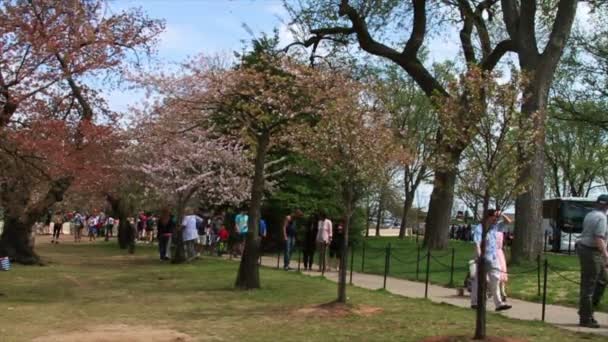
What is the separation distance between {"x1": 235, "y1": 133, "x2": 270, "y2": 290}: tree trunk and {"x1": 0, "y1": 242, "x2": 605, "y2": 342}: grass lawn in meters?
0.33

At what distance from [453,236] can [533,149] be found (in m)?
61.5

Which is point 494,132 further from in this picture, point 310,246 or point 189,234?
point 189,234

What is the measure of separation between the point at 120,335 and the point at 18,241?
15571 millimetres

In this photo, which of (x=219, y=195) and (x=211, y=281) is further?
(x=219, y=195)

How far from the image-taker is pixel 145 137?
29016 mm

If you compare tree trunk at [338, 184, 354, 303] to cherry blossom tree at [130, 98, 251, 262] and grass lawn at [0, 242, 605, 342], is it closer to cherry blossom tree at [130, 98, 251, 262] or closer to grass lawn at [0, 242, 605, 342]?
grass lawn at [0, 242, 605, 342]

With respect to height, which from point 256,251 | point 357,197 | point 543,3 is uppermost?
point 543,3

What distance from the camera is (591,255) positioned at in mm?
11195

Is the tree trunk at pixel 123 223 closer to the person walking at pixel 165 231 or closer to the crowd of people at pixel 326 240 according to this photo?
the crowd of people at pixel 326 240

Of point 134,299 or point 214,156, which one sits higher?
point 214,156

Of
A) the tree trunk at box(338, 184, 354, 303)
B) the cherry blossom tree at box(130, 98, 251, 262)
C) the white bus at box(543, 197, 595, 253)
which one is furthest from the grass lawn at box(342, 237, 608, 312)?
the white bus at box(543, 197, 595, 253)

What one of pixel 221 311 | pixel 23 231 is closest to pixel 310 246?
pixel 23 231

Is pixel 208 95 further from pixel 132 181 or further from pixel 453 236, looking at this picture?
pixel 453 236

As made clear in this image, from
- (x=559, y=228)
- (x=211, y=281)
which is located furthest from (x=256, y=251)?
(x=559, y=228)
